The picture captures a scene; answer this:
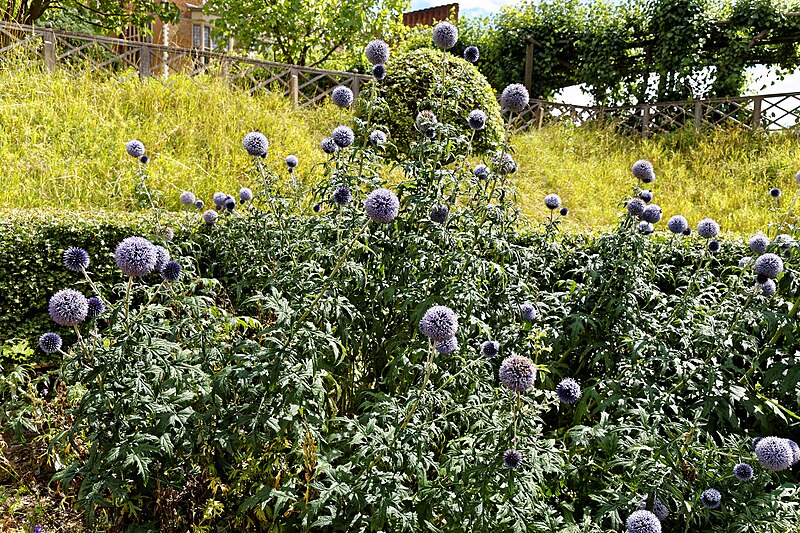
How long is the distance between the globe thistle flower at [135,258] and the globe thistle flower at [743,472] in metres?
2.34

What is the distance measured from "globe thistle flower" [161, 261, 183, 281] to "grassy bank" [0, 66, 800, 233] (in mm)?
1956

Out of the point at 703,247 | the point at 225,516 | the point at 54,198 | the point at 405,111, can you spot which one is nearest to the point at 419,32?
the point at 405,111

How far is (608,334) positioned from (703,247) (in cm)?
102

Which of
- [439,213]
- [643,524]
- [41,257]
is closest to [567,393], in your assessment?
[643,524]

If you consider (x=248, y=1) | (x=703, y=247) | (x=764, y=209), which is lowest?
(x=764, y=209)

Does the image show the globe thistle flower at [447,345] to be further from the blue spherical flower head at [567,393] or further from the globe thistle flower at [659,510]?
the globe thistle flower at [659,510]

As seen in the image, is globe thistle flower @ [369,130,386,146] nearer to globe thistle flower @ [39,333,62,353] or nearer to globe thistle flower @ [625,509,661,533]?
globe thistle flower @ [39,333,62,353]

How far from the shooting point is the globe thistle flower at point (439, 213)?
2965 mm

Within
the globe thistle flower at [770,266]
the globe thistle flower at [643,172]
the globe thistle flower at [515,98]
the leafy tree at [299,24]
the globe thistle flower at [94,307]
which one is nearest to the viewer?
the globe thistle flower at [94,307]

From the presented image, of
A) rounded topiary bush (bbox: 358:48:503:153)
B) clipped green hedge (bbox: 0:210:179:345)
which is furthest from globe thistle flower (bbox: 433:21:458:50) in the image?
rounded topiary bush (bbox: 358:48:503:153)

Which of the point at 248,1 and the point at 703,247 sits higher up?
the point at 248,1

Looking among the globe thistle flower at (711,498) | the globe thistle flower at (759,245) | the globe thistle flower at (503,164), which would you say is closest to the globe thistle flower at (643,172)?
the globe thistle flower at (759,245)

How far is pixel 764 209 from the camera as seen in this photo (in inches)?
348

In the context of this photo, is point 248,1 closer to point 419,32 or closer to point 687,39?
point 419,32
